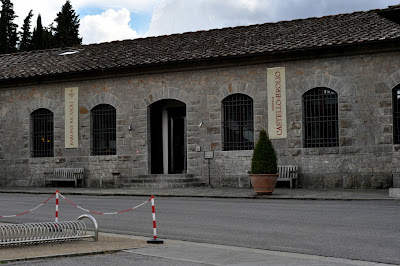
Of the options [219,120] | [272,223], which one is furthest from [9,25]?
[272,223]

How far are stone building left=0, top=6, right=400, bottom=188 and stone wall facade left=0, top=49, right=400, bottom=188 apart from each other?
42mm

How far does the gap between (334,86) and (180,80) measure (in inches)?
247

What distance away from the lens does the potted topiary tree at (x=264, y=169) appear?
752 inches

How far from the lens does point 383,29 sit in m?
21.8

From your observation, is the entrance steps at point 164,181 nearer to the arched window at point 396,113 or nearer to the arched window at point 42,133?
the arched window at point 42,133

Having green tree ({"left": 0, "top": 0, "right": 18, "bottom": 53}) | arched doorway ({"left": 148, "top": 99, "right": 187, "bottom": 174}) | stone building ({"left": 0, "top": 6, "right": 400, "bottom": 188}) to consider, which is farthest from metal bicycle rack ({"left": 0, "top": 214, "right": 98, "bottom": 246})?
green tree ({"left": 0, "top": 0, "right": 18, "bottom": 53})

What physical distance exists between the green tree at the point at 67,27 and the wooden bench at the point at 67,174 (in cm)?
2562

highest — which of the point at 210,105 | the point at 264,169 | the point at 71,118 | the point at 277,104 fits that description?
the point at 210,105

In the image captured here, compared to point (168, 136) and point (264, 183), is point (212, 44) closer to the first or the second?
point (168, 136)

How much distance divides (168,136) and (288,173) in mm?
6549

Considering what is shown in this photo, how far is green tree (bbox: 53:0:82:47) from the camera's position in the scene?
50841 millimetres

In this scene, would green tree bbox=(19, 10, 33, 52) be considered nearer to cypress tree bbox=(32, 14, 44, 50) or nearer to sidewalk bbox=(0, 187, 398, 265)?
cypress tree bbox=(32, 14, 44, 50)

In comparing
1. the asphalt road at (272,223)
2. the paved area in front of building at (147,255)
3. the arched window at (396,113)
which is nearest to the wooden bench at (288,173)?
the arched window at (396,113)

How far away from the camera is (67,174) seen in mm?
26094
